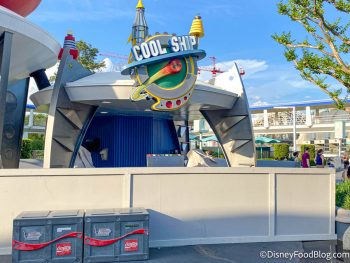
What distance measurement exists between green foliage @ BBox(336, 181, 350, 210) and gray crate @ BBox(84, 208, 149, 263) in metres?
5.45

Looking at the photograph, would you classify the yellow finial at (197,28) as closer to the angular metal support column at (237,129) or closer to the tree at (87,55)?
the angular metal support column at (237,129)

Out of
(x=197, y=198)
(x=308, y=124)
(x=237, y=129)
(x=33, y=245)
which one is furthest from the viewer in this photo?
(x=308, y=124)

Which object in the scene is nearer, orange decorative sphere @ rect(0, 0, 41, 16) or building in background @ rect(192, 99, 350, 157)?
orange decorative sphere @ rect(0, 0, 41, 16)

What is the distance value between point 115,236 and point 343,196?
6.41 meters

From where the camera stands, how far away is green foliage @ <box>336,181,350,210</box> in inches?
327

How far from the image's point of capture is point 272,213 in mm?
7281

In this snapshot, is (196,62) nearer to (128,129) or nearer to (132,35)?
(132,35)

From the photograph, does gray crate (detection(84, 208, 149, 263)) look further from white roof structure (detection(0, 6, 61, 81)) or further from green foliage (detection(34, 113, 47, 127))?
green foliage (detection(34, 113, 47, 127))

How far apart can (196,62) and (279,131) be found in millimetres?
41723

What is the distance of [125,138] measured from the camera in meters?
15.6

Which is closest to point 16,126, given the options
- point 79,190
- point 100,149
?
point 100,149

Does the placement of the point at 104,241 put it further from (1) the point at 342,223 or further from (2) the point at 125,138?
(2) the point at 125,138

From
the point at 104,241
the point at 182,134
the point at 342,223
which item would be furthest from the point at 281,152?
the point at 104,241

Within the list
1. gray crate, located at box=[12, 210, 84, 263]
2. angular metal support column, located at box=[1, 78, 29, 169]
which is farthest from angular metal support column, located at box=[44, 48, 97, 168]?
gray crate, located at box=[12, 210, 84, 263]
